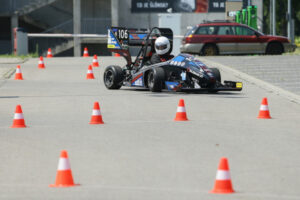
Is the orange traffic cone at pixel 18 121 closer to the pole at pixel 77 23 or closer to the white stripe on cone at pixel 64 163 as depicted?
the white stripe on cone at pixel 64 163

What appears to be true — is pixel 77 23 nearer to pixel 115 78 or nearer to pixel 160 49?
pixel 115 78

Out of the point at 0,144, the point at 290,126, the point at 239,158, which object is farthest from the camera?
the point at 290,126

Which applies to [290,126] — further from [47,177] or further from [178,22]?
[178,22]

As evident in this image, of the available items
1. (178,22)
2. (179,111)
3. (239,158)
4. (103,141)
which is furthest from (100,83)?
(178,22)

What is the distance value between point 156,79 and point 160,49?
116 centimetres

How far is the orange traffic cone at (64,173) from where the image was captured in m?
7.94

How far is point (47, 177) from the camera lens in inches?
354

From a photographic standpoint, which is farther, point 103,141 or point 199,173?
point 103,141

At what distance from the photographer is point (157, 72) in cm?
1953

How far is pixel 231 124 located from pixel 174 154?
3.53 metres

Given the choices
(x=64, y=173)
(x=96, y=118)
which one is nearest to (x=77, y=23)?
(x=96, y=118)

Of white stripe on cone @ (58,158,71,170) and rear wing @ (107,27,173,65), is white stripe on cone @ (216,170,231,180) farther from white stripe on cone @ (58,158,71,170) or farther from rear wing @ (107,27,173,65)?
rear wing @ (107,27,173,65)

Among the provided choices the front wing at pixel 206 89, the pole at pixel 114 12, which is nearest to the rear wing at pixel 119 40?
the front wing at pixel 206 89

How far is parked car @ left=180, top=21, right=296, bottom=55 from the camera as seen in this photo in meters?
34.9
